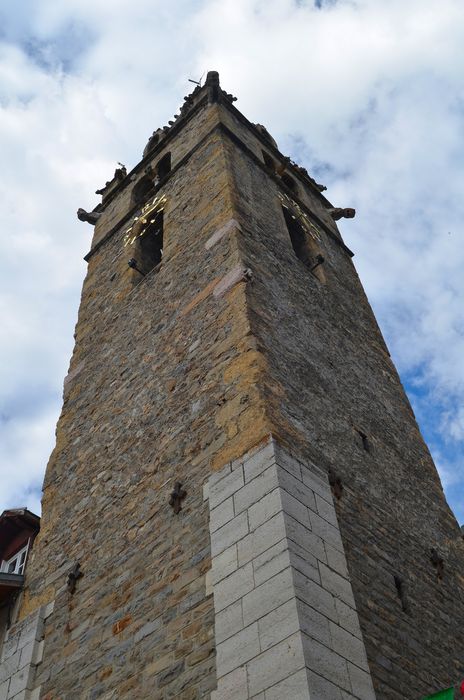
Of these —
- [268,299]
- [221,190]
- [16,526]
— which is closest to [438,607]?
[268,299]

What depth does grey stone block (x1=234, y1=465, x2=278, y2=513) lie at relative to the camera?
19.7 ft

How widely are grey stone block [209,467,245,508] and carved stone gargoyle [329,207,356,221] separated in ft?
31.2

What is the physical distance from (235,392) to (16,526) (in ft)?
12.4

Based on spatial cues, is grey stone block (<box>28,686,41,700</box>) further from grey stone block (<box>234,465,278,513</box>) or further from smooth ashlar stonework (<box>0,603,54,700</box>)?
grey stone block (<box>234,465,278,513</box>)

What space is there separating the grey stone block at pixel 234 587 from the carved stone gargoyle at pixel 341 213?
1039 centimetres

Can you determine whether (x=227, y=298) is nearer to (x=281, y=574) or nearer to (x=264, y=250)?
(x=264, y=250)

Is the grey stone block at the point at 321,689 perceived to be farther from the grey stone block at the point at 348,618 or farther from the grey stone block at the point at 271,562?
the grey stone block at the point at 271,562

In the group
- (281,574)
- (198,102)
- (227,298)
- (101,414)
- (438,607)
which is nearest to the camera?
(281,574)

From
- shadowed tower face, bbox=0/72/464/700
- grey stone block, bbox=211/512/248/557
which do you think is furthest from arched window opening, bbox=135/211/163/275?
grey stone block, bbox=211/512/248/557

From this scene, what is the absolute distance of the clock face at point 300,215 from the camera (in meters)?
12.5

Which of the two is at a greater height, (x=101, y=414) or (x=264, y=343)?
(x=101, y=414)

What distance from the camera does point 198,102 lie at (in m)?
14.1

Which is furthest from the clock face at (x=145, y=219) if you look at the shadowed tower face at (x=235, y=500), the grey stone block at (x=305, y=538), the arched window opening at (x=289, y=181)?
the grey stone block at (x=305, y=538)

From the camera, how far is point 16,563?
929 cm
